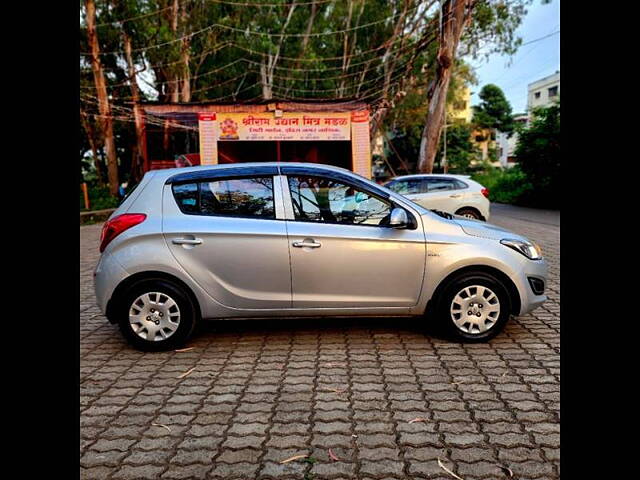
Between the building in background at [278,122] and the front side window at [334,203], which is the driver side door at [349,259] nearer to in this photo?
the front side window at [334,203]

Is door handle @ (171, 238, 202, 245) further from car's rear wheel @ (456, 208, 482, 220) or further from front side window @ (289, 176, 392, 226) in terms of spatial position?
car's rear wheel @ (456, 208, 482, 220)

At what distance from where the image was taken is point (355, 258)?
14.9 ft

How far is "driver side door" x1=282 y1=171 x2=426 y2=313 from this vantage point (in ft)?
14.9

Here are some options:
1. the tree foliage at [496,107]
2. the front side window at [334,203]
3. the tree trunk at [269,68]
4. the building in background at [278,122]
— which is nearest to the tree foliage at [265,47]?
the tree trunk at [269,68]

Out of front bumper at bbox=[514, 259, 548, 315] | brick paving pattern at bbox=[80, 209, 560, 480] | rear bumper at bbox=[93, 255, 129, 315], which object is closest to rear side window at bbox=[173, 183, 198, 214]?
rear bumper at bbox=[93, 255, 129, 315]

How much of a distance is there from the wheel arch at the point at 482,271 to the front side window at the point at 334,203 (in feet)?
2.57

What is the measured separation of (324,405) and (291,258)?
144 cm

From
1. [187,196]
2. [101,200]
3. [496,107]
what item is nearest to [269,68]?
[101,200]

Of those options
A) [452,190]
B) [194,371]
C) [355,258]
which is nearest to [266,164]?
[355,258]

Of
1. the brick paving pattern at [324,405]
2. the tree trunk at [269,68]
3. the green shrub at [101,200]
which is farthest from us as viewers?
the tree trunk at [269,68]

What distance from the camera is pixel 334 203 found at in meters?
4.74

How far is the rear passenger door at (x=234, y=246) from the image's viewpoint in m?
4.50
